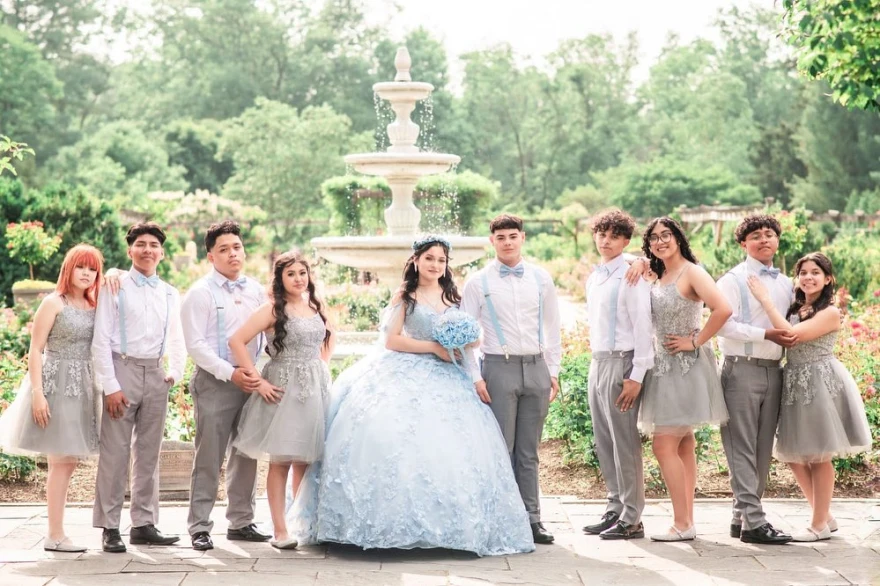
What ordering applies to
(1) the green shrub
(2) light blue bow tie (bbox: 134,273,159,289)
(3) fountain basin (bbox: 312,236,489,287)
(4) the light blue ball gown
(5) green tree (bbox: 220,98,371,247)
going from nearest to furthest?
1. (4) the light blue ball gown
2. (2) light blue bow tie (bbox: 134,273,159,289)
3. (1) the green shrub
4. (3) fountain basin (bbox: 312,236,489,287)
5. (5) green tree (bbox: 220,98,371,247)

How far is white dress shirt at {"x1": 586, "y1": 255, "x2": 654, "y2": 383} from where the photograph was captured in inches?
226

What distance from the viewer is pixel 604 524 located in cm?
602

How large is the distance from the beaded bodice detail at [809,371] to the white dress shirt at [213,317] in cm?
268

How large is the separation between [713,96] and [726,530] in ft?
144

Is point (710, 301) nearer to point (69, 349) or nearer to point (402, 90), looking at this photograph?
point (69, 349)

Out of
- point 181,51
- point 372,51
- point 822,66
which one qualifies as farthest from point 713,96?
point 822,66

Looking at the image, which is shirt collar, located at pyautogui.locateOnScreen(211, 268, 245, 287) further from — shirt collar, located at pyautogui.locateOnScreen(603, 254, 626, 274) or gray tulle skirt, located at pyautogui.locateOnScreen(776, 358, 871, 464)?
gray tulle skirt, located at pyautogui.locateOnScreen(776, 358, 871, 464)

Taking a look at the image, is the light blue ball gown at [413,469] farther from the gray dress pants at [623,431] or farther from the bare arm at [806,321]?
the bare arm at [806,321]

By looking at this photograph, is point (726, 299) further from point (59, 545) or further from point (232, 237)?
point (59, 545)

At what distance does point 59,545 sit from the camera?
18.4 feet

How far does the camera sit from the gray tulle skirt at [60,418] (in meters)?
5.60

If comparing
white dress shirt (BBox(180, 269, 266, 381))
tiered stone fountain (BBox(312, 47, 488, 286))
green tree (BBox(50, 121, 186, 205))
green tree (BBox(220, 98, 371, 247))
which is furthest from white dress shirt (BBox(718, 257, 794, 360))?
green tree (BBox(50, 121, 186, 205))

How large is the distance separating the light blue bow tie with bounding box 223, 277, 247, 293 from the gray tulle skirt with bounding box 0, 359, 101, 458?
770 mm

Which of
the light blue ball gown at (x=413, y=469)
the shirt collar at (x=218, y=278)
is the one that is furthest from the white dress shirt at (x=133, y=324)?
the light blue ball gown at (x=413, y=469)
